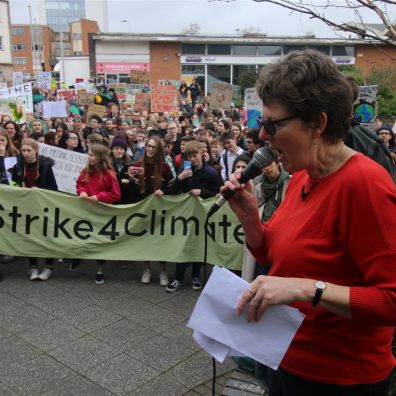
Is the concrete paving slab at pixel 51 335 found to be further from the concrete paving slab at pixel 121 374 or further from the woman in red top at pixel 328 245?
the woman in red top at pixel 328 245

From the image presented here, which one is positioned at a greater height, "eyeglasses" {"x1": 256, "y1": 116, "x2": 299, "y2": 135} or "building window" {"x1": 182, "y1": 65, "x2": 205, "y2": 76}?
"building window" {"x1": 182, "y1": 65, "x2": 205, "y2": 76}

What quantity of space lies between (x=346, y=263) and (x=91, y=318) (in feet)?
11.6

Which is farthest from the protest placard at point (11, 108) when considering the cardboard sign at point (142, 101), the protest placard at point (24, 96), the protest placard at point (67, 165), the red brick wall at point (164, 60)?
the red brick wall at point (164, 60)

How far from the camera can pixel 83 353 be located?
12.5 feet

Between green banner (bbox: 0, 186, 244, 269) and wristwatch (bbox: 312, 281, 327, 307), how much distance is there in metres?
4.13

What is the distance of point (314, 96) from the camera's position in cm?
140

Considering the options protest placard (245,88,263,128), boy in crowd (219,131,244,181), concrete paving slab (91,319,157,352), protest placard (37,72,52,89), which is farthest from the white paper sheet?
protest placard (37,72,52,89)

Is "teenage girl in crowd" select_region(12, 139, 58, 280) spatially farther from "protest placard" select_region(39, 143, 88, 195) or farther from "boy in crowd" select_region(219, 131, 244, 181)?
"boy in crowd" select_region(219, 131, 244, 181)

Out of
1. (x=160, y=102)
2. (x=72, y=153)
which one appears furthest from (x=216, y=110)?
(x=72, y=153)

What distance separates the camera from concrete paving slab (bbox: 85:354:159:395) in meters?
3.40

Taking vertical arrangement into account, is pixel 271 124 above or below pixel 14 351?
above

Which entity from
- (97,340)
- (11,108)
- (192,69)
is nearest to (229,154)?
(97,340)

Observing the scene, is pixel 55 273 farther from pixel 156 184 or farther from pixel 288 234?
pixel 288 234

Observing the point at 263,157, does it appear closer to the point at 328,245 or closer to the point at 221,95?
the point at 328,245
